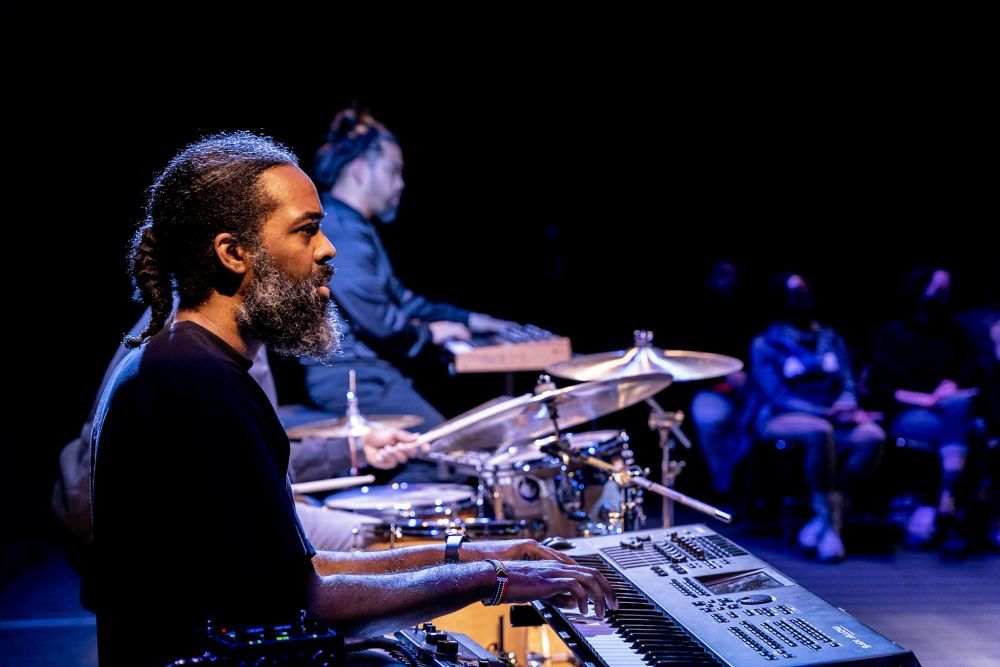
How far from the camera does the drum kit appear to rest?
3479 millimetres

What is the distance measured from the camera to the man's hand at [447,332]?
5953 mm

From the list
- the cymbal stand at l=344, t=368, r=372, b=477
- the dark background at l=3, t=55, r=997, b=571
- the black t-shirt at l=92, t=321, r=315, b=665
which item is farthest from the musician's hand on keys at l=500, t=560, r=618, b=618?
the dark background at l=3, t=55, r=997, b=571

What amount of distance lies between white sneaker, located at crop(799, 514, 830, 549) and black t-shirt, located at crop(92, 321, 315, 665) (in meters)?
4.90

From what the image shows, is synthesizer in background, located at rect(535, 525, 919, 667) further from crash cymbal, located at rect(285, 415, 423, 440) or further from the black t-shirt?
crash cymbal, located at rect(285, 415, 423, 440)

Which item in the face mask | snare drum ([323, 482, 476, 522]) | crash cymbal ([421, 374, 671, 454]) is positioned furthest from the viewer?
the face mask

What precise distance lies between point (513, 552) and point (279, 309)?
2.40 feet

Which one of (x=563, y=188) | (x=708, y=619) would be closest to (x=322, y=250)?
(x=708, y=619)

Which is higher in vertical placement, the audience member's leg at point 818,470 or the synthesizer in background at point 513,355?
the synthesizer in background at point 513,355

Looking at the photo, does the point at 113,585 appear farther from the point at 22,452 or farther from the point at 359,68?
the point at 359,68

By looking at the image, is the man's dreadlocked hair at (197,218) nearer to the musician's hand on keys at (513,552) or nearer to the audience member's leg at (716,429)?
the musician's hand on keys at (513,552)

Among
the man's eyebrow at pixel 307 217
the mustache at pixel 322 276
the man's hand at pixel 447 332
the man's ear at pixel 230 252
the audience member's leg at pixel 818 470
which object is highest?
the man's eyebrow at pixel 307 217

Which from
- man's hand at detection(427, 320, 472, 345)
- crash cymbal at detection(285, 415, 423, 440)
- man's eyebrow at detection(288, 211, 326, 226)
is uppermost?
man's eyebrow at detection(288, 211, 326, 226)

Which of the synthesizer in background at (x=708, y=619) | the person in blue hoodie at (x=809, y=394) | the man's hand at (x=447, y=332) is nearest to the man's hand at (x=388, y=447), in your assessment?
the synthesizer in background at (x=708, y=619)

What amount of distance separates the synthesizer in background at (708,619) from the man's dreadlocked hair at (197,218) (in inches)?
42.2
